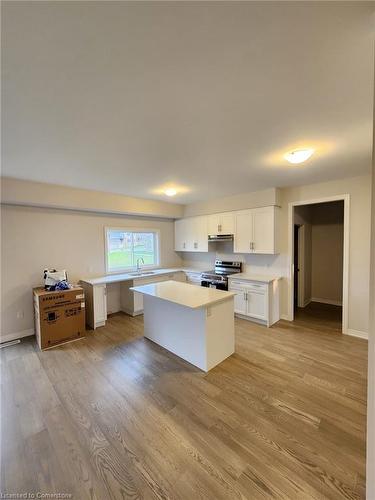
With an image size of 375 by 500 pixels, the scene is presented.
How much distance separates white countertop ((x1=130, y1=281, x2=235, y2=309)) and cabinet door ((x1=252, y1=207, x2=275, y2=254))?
172cm

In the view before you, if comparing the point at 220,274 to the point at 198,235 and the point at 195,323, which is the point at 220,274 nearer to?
the point at 198,235

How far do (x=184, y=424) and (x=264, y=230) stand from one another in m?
3.46

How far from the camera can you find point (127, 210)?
4684mm

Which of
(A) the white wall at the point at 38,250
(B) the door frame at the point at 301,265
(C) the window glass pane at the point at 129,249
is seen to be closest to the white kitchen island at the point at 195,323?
(A) the white wall at the point at 38,250

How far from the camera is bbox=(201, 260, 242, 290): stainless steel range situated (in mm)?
4706

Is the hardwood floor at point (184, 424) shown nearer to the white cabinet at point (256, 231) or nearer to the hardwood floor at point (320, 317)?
the hardwood floor at point (320, 317)

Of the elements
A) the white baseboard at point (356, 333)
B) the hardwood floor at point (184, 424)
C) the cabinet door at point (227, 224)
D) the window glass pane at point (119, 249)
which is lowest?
the hardwood floor at point (184, 424)

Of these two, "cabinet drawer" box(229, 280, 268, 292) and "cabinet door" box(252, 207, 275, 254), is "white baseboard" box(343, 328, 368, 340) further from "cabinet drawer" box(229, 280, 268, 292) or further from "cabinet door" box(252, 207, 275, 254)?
"cabinet door" box(252, 207, 275, 254)

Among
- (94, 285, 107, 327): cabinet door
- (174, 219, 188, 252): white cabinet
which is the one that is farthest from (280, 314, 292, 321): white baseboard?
(94, 285, 107, 327): cabinet door

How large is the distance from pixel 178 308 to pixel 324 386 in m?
1.91

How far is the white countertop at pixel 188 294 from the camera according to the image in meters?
2.59

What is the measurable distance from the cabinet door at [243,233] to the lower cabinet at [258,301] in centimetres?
73

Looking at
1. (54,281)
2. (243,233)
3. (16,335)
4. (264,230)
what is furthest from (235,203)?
(16,335)

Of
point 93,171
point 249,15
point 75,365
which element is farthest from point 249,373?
point 93,171
